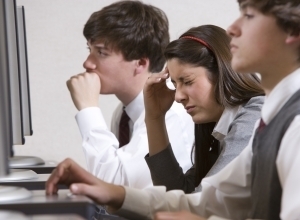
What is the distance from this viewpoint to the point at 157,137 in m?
1.80

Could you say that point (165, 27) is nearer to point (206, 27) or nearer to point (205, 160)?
point (206, 27)

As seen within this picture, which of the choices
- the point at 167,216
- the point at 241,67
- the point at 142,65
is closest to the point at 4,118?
the point at 167,216

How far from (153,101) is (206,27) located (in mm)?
253

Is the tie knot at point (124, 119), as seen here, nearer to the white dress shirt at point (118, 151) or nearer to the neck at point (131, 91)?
the neck at point (131, 91)

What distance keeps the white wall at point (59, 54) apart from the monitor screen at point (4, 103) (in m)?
2.33

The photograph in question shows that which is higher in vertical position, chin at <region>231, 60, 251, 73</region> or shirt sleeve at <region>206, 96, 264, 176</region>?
chin at <region>231, 60, 251, 73</region>

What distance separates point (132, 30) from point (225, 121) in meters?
0.85

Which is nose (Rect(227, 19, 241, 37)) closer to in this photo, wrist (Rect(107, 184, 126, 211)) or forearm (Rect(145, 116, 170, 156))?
wrist (Rect(107, 184, 126, 211))

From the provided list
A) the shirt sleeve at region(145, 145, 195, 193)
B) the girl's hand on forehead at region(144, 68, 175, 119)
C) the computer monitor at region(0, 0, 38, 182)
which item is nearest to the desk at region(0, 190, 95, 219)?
the computer monitor at region(0, 0, 38, 182)

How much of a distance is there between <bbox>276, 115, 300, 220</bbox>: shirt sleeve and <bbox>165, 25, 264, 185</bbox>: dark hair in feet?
2.59

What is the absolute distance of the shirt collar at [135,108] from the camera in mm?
2387

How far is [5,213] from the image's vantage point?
0.89 m

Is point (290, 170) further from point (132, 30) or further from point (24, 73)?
point (132, 30)

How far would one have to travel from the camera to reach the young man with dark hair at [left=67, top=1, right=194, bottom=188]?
6.73 ft
